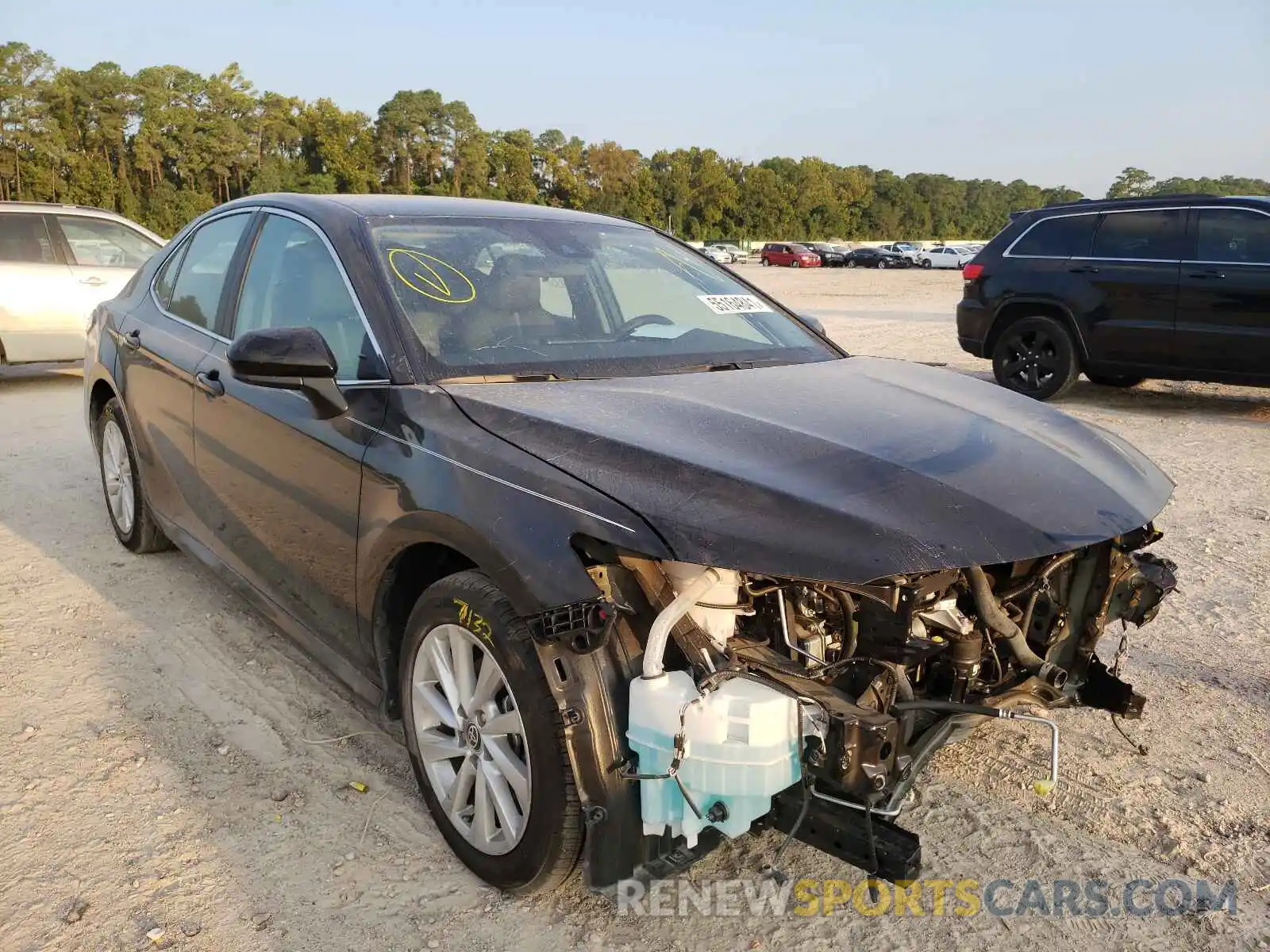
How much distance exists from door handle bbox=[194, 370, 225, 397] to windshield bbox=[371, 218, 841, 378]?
85cm

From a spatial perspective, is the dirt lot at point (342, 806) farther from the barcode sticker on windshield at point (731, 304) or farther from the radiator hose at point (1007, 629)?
the barcode sticker on windshield at point (731, 304)

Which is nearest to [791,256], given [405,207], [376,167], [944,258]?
[944,258]

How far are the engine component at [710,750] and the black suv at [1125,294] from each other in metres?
7.71

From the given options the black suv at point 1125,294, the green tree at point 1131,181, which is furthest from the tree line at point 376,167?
the black suv at point 1125,294

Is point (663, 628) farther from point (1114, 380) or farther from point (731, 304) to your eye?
point (1114, 380)

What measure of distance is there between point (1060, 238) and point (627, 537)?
8.53 m

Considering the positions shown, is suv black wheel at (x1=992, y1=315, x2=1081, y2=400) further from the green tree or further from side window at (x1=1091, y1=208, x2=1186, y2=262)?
the green tree

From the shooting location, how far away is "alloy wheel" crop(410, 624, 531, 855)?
90.8 inches

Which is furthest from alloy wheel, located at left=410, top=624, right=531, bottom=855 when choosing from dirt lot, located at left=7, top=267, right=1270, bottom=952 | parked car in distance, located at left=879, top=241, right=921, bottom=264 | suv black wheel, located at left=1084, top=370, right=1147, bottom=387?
parked car in distance, located at left=879, top=241, right=921, bottom=264

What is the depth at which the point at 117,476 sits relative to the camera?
4863 millimetres

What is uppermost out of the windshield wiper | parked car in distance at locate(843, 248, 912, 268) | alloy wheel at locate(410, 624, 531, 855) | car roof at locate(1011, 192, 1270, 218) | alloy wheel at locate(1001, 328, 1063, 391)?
parked car in distance at locate(843, 248, 912, 268)

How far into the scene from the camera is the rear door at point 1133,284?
8492 mm

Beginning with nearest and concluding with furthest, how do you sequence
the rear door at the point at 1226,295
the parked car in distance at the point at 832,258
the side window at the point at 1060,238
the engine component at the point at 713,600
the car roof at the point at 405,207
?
the engine component at the point at 713,600 < the car roof at the point at 405,207 < the rear door at the point at 1226,295 < the side window at the point at 1060,238 < the parked car in distance at the point at 832,258

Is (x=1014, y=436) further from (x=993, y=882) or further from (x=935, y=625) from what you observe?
(x=993, y=882)
